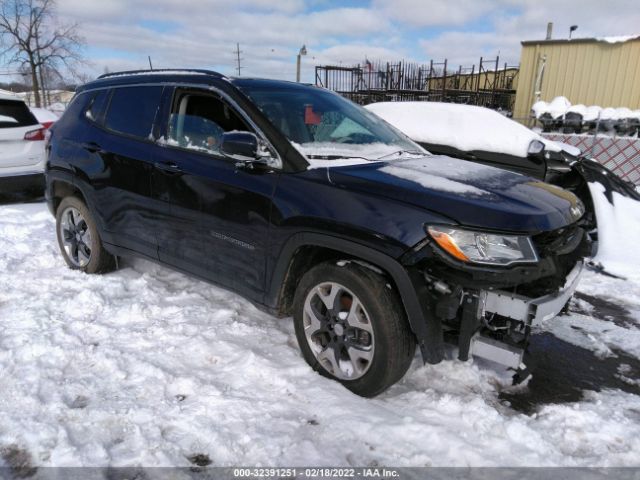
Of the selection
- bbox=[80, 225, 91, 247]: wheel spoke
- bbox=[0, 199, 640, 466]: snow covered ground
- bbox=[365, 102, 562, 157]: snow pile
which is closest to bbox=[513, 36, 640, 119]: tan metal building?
bbox=[365, 102, 562, 157]: snow pile

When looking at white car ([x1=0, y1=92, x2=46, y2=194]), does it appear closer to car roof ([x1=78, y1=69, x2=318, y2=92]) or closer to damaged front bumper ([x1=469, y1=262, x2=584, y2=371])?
car roof ([x1=78, y1=69, x2=318, y2=92])

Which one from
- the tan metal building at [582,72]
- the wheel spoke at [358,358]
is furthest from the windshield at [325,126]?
A: the tan metal building at [582,72]

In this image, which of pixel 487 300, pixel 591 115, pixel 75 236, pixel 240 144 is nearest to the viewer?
A: pixel 487 300

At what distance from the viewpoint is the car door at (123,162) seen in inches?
146

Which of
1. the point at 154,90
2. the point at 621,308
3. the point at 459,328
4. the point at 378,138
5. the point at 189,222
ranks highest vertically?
the point at 154,90

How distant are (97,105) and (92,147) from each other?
42cm

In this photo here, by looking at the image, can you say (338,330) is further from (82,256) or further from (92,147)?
(82,256)

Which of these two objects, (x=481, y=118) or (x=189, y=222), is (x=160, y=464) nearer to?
(x=189, y=222)

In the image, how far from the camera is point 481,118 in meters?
6.56

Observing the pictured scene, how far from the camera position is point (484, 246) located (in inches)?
94.0

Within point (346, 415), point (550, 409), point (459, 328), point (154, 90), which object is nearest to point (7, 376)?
point (346, 415)

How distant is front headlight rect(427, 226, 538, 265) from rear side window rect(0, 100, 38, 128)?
7.05m

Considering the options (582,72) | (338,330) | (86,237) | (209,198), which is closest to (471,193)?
(338,330)

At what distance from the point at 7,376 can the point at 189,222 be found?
1.44 meters
